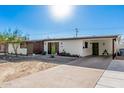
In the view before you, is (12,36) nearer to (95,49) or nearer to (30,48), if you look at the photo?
(30,48)

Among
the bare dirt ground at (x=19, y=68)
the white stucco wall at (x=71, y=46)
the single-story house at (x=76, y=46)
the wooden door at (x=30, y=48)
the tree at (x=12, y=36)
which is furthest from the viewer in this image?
the wooden door at (x=30, y=48)

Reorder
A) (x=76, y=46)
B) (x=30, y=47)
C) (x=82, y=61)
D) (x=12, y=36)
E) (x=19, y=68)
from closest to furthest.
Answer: (x=19, y=68)
(x=82, y=61)
(x=76, y=46)
(x=12, y=36)
(x=30, y=47)

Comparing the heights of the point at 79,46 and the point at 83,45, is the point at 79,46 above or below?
below

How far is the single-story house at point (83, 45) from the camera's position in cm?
1656

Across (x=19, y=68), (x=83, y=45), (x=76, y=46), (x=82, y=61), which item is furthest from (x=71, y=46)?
(x=19, y=68)

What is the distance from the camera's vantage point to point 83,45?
16.8m

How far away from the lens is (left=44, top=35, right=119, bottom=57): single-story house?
1656 centimetres

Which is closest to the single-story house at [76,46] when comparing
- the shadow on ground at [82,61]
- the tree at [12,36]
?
the tree at [12,36]

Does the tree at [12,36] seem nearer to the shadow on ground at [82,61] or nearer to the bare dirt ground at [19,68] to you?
the shadow on ground at [82,61]
